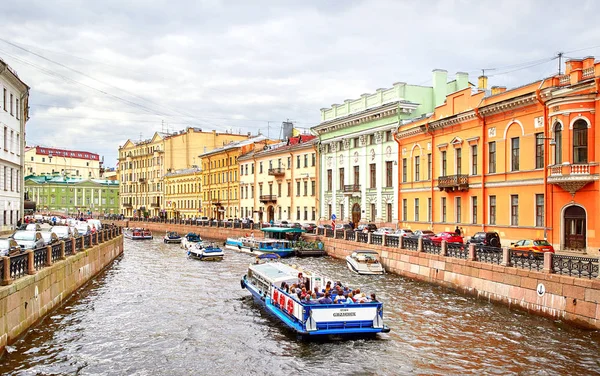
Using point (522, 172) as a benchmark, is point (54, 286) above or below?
below

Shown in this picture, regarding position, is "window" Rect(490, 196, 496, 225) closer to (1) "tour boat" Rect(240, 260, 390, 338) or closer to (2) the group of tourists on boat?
(2) the group of tourists on boat

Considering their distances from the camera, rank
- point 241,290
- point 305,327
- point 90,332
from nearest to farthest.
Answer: point 305,327
point 90,332
point 241,290

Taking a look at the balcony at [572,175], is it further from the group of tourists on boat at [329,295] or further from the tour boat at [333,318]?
the tour boat at [333,318]

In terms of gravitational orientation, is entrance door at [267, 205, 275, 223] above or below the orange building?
below

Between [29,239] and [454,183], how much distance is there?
2377cm

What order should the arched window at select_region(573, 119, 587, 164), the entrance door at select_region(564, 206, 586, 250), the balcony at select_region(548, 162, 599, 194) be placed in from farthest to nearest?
the entrance door at select_region(564, 206, 586, 250) < the arched window at select_region(573, 119, 587, 164) < the balcony at select_region(548, 162, 599, 194)

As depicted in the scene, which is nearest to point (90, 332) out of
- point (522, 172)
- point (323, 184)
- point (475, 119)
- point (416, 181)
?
point (522, 172)

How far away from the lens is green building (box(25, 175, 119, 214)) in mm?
113000

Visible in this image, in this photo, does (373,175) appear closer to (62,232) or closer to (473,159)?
(473,159)

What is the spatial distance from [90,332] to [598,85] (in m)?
22.5

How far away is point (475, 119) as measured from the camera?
33750 millimetres

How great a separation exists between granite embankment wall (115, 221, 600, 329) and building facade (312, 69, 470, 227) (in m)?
13.9

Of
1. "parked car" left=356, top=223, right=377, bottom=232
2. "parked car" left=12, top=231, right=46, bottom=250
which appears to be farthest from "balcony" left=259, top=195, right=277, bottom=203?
"parked car" left=12, top=231, right=46, bottom=250

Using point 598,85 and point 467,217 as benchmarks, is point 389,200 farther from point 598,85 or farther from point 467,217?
point 598,85
